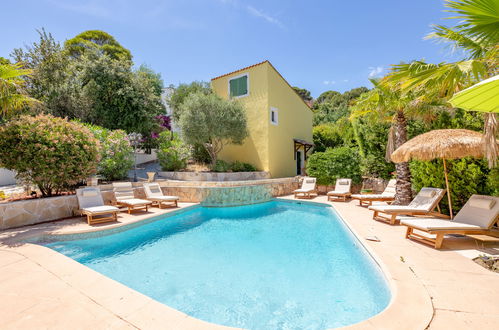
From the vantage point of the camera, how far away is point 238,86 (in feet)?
55.3

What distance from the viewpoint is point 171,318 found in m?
2.52

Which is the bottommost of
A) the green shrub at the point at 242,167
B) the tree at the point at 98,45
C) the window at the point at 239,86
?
the green shrub at the point at 242,167

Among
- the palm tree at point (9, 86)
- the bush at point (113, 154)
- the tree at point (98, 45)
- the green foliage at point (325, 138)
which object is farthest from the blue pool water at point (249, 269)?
the tree at point (98, 45)

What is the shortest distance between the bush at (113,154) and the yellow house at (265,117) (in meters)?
7.69

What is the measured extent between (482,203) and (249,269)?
5686 mm

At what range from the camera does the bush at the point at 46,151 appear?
22.6 feet

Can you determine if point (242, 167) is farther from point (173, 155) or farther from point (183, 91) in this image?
point (183, 91)

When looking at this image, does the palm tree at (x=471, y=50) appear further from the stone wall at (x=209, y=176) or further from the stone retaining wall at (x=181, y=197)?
the stone wall at (x=209, y=176)

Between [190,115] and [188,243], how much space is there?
1008cm

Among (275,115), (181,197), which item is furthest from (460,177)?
(275,115)

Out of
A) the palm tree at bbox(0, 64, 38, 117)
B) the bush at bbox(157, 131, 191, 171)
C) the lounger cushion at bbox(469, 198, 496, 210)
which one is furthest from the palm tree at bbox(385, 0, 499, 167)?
the bush at bbox(157, 131, 191, 171)

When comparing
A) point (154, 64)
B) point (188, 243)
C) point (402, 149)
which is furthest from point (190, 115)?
point (154, 64)

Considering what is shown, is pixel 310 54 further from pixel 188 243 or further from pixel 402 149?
pixel 188 243

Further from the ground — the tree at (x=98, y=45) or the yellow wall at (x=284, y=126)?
the tree at (x=98, y=45)
